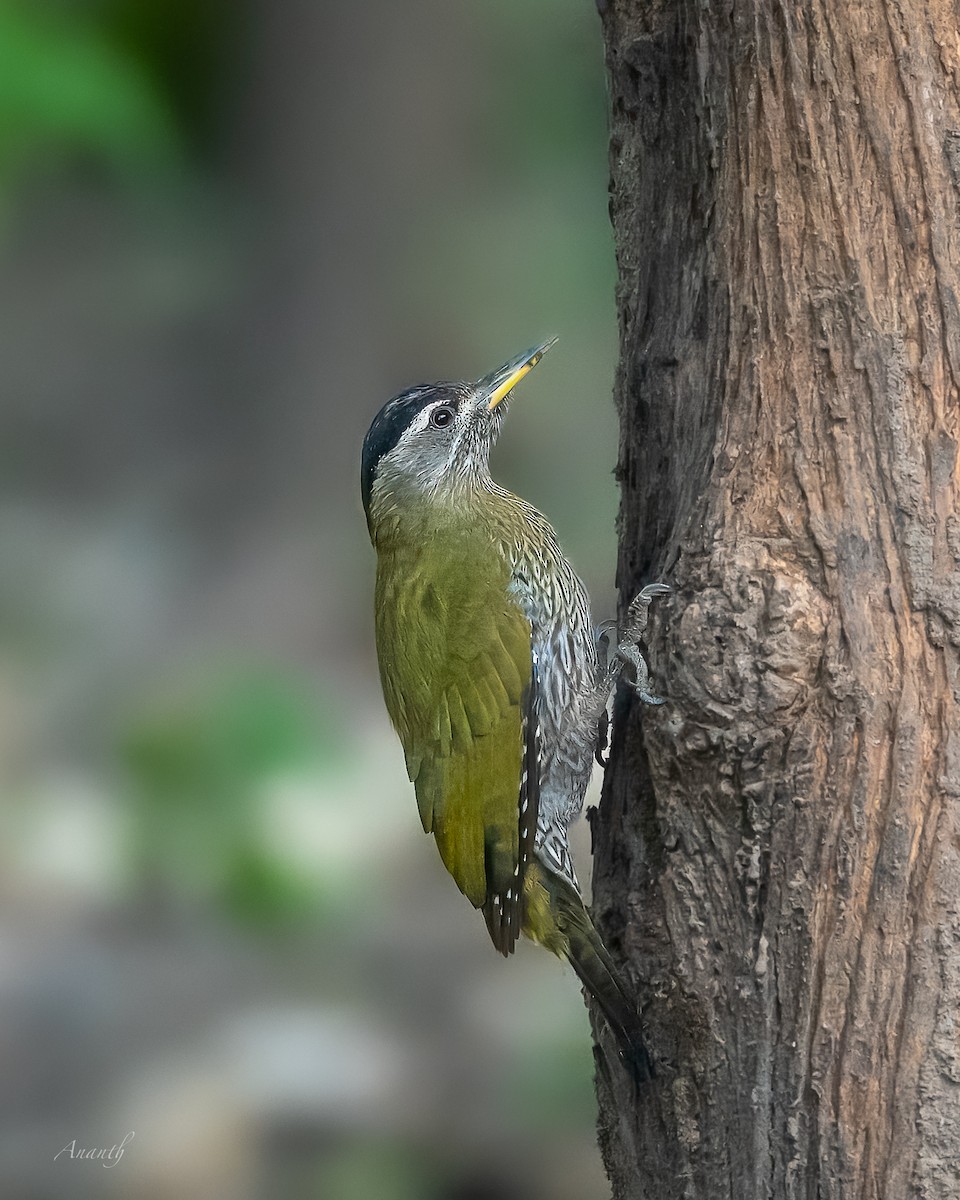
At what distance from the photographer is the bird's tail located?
1.67 metres

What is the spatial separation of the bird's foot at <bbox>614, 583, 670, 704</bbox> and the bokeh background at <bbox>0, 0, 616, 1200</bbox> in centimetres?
131

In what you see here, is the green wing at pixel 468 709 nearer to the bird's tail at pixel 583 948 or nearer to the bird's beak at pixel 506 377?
the bird's tail at pixel 583 948

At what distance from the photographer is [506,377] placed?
246cm

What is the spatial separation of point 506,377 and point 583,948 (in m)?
1.08

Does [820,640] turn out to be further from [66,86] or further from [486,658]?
[66,86]

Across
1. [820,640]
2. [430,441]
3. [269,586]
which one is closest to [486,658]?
[430,441]

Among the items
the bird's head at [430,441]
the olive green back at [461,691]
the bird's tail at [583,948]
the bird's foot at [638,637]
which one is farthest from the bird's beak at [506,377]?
the bird's tail at [583,948]

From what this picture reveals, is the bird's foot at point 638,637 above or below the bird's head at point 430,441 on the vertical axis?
below

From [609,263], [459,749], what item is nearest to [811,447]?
[459,749]

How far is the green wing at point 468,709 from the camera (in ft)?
6.84

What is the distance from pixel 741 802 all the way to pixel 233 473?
2.74 meters

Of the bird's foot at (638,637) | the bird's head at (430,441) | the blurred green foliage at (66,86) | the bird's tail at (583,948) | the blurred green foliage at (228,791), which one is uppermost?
the blurred green foliage at (66,86)

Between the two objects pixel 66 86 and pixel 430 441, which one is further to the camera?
pixel 430 441

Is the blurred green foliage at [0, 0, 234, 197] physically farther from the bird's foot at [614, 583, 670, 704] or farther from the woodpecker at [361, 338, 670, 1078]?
the bird's foot at [614, 583, 670, 704]
